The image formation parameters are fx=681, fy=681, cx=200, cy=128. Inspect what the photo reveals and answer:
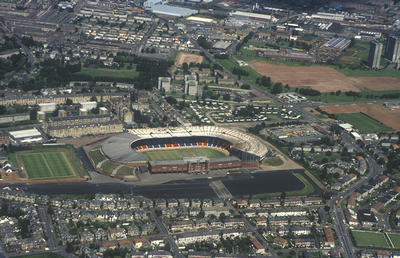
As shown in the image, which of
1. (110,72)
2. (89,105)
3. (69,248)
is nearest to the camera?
(69,248)

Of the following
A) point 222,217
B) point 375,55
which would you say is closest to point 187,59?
point 375,55

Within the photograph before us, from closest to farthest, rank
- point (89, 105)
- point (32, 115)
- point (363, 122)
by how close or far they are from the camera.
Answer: point (32, 115) < point (89, 105) < point (363, 122)

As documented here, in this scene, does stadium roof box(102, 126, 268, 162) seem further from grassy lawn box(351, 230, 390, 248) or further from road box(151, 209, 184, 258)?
grassy lawn box(351, 230, 390, 248)

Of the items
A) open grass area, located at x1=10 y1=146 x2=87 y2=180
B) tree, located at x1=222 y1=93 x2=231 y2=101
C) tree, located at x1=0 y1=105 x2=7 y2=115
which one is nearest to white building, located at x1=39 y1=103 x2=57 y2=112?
tree, located at x1=0 y1=105 x2=7 y2=115

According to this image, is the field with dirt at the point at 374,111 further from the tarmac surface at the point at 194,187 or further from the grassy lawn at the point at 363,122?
the tarmac surface at the point at 194,187

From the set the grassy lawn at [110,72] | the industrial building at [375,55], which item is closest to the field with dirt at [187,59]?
the grassy lawn at [110,72]

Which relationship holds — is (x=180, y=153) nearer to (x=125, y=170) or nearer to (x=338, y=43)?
(x=125, y=170)
